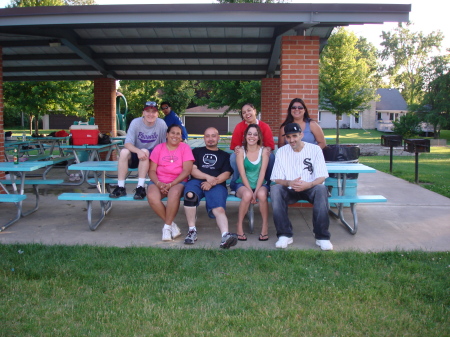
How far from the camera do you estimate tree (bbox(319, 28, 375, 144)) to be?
25.9 metres

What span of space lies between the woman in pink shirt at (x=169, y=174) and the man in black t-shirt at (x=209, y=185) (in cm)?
12

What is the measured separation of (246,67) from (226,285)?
785 centimetres

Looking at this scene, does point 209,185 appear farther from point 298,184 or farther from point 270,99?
point 270,99

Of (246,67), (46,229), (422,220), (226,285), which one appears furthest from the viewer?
(246,67)

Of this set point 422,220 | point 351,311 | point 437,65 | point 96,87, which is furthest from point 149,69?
point 437,65

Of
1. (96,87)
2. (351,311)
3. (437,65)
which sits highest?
(437,65)

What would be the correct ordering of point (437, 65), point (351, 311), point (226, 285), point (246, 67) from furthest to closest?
point (437, 65) < point (246, 67) < point (226, 285) < point (351, 311)

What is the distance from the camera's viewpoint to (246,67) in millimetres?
10773

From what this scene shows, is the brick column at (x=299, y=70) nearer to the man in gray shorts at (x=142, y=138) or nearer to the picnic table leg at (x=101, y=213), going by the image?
the man in gray shorts at (x=142, y=138)

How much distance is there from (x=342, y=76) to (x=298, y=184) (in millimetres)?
23202

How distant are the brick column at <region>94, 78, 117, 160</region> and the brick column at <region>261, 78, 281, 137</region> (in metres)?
4.05

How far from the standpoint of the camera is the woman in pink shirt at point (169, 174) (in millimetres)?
5234

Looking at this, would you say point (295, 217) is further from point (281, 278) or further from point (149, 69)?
point (149, 69)

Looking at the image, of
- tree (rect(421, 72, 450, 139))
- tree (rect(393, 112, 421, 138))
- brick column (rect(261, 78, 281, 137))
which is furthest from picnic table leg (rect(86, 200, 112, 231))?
tree (rect(421, 72, 450, 139))
